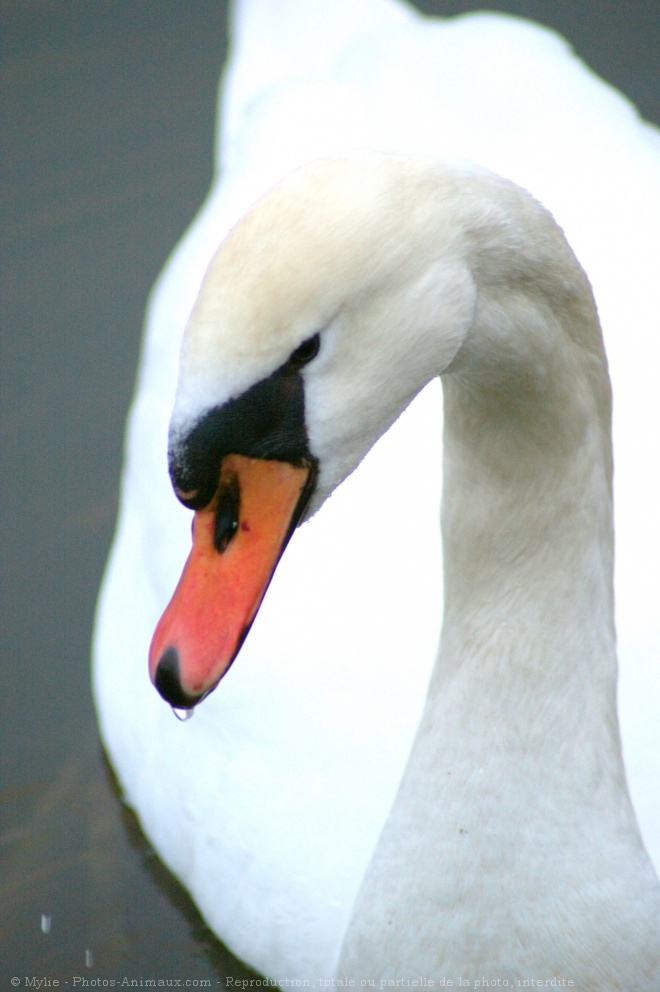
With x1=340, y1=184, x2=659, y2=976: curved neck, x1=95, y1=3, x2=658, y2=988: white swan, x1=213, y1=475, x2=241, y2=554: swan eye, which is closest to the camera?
x1=213, y1=475, x2=241, y2=554: swan eye

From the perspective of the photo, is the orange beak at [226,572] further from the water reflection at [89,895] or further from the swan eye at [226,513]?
the water reflection at [89,895]

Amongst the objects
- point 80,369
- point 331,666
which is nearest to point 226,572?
point 331,666

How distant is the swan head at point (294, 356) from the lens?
5.58ft

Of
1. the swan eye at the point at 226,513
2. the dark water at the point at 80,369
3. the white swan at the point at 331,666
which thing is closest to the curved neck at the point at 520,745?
the white swan at the point at 331,666

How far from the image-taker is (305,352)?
69.1 inches

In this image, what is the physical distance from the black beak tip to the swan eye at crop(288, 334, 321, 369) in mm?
442

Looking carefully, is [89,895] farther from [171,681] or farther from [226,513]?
[226,513]

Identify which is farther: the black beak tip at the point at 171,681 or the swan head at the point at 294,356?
the black beak tip at the point at 171,681

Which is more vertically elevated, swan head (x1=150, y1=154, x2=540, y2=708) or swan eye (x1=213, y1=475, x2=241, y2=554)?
swan head (x1=150, y1=154, x2=540, y2=708)

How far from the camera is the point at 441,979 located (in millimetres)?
2445

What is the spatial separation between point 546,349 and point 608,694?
0.70 metres

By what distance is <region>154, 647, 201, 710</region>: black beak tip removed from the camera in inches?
74.6

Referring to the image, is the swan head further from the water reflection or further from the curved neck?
the water reflection

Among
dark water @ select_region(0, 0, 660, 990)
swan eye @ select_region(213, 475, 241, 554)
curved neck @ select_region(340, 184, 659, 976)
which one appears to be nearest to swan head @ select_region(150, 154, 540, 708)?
swan eye @ select_region(213, 475, 241, 554)
